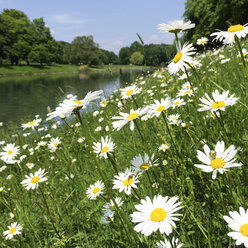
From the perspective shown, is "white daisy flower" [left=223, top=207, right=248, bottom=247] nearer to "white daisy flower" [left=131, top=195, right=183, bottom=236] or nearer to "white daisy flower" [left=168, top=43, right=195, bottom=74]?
"white daisy flower" [left=131, top=195, right=183, bottom=236]

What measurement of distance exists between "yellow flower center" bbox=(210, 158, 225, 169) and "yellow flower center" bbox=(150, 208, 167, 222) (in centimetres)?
29

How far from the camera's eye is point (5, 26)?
48.5m

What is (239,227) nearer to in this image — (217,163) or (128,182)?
(217,163)

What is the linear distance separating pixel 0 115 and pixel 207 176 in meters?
10.9

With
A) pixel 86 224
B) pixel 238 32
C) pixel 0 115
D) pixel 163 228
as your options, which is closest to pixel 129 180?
pixel 163 228

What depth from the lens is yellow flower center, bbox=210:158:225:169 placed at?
0.84 meters

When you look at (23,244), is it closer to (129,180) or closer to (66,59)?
(129,180)

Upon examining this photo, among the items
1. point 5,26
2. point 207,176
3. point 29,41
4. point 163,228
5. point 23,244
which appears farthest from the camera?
point 29,41

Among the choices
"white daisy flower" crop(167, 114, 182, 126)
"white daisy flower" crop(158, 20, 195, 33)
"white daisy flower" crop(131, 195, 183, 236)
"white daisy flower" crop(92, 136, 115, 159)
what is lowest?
"white daisy flower" crop(131, 195, 183, 236)

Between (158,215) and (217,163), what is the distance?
1.10 ft

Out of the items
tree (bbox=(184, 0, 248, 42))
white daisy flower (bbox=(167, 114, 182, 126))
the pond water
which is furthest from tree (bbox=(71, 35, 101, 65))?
white daisy flower (bbox=(167, 114, 182, 126))

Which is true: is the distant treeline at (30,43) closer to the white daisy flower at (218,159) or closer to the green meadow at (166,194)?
the green meadow at (166,194)

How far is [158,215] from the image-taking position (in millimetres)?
771

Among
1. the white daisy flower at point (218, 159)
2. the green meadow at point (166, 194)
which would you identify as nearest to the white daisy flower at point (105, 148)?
the green meadow at point (166, 194)
